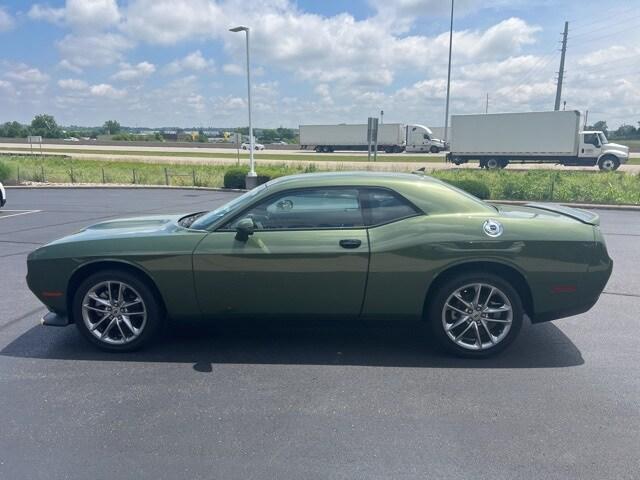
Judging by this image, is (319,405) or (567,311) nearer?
(319,405)

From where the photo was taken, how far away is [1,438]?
301 centimetres

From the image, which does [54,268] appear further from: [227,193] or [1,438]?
[227,193]

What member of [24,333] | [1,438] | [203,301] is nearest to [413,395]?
[203,301]

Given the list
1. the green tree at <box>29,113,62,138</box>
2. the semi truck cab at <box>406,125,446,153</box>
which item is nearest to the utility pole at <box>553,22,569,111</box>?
the semi truck cab at <box>406,125,446,153</box>

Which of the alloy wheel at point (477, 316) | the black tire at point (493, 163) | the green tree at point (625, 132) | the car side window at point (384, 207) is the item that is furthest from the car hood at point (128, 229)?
the green tree at point (625, 132)

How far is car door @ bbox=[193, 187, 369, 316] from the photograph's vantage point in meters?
3.94

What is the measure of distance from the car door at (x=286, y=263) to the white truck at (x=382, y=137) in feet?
169

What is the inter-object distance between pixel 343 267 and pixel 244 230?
83 cm

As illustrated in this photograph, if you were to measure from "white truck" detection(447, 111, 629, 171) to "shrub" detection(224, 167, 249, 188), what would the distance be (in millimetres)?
19285

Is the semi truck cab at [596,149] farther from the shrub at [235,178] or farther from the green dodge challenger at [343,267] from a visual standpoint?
the green dodge challenger at [343,267]

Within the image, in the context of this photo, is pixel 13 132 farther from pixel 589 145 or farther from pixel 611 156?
pixel 611 156

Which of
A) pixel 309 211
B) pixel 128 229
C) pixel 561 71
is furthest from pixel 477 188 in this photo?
pixel 561 71

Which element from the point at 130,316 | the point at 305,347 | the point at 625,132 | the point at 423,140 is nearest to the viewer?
the point at 130,316

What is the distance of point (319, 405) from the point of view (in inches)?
133
